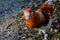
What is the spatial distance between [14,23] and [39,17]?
160cm

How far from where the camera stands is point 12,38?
19.0ft

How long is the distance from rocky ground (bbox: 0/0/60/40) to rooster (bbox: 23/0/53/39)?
0.56 meters

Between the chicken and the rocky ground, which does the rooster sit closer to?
the chicken

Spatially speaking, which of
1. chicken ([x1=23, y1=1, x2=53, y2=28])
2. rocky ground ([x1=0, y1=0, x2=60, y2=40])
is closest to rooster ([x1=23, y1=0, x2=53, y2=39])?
chicken ([x1=23, y1=1, x2=53, y2=28])

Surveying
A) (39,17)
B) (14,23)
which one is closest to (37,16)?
(39,17)

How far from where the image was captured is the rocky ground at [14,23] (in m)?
5.80

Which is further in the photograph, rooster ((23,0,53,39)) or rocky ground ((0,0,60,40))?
rocky ground ((0,0,60,40))

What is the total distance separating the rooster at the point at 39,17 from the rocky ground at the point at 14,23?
558 mm

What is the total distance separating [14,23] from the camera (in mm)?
6281

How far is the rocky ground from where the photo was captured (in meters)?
5.80

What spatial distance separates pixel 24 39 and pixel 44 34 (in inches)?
19.3

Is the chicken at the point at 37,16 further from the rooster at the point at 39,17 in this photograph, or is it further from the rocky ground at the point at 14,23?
the rocky ground at the point at 14,23

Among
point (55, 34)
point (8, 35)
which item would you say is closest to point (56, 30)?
point (55, 34)

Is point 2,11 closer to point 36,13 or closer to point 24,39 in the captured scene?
point 24,39
